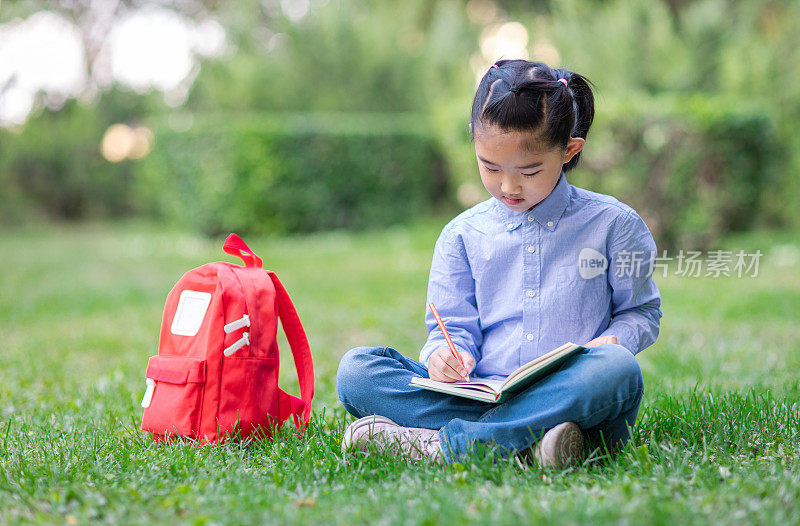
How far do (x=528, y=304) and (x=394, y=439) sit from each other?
2.06 ft

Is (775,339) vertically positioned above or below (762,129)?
below

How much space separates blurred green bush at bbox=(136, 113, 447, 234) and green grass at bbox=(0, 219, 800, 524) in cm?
456

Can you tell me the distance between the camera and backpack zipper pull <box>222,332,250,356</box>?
9.02ft

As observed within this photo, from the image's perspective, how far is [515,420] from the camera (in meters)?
2.46

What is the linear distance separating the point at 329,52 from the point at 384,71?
0.97m

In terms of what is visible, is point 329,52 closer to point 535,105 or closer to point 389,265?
point 389,265

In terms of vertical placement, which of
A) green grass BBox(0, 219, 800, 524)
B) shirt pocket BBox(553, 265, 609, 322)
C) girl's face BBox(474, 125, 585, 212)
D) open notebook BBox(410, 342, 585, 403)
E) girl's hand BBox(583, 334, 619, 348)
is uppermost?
girl's face BBox(474, 125, 585, 212)

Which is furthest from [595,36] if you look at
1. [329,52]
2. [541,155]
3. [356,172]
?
[541,155]

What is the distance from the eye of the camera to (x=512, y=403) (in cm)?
253

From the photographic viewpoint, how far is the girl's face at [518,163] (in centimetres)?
246

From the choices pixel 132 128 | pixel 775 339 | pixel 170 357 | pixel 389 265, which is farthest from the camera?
pixel 132 128

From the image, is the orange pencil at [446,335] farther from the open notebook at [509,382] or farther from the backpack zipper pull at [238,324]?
the backpack zipper pull at [238,324]

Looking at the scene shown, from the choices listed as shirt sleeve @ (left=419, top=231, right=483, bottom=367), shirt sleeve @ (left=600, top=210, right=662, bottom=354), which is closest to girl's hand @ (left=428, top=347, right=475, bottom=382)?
shirt sleeve @ (left=419, top=231, right=483, bottom=367)
